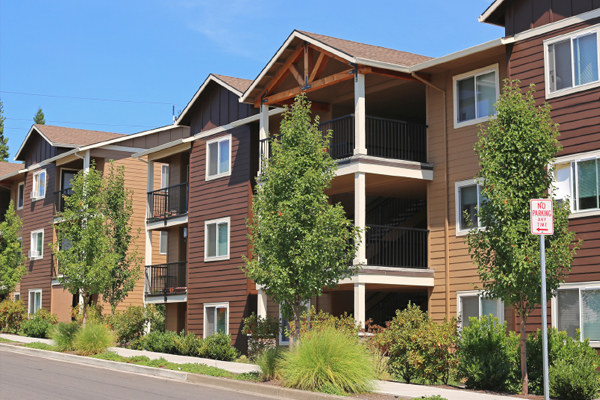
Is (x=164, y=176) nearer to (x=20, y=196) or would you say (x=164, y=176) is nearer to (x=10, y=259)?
(x=10, y=259)

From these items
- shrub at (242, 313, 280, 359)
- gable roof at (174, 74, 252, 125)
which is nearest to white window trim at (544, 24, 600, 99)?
shrub at (242, 313, 280, 359)

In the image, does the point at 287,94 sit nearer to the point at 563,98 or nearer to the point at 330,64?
the point at 330,64

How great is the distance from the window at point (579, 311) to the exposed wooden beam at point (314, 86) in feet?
27.8

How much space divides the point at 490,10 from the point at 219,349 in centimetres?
1384

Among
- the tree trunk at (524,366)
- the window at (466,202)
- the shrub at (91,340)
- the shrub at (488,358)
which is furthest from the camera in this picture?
the shrub at (91,340)

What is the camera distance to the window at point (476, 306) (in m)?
18.5

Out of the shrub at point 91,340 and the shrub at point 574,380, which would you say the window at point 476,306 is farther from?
the shrub at point 91,340

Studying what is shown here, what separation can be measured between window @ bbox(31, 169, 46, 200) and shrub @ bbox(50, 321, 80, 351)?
16454 mm

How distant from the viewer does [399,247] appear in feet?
71.6

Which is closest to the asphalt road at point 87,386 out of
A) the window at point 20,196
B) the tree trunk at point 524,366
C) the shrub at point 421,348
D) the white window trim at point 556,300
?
the shrub at point 421,348

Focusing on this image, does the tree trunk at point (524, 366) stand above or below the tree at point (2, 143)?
below

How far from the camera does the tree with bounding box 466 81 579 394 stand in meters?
13.8

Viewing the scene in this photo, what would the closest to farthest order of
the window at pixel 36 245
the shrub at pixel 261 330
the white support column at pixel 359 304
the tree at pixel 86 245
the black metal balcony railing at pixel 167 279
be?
1. the white support column at pixel 359 304
2. the shrub at pixel 261 330
3. the tree at pixel 86 245
4. the black metal balcony railing at pixel 167 279
5. the window at pixel 36 245

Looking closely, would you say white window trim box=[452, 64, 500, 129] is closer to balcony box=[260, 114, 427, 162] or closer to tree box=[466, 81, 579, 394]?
balcony box=[260, 114, 427, 162]
